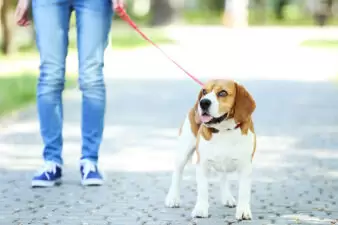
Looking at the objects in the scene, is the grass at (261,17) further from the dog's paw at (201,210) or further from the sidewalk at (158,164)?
the dog's paw at (201,210)

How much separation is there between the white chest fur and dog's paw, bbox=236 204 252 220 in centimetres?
25

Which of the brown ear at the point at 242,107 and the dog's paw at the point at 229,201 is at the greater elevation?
the brown ear at the point at 242,107

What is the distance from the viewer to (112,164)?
8234 millimetres

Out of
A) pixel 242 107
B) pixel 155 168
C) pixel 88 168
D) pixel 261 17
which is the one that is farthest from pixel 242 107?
pixel 261 17

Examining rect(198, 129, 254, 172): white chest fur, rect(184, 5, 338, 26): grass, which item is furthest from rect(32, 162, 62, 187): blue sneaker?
rect(184, 5, 338, 26): grass

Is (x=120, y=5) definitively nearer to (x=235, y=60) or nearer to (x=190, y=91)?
(x=190, y=91)

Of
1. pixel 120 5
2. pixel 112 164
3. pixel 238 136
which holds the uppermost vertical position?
pixel 120 5

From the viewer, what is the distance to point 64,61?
6.91 meters

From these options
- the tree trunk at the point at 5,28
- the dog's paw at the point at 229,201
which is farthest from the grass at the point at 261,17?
the dog's paw at the point at 229,201

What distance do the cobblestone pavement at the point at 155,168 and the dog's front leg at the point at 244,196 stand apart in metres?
0.07

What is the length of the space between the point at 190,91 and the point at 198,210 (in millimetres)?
9386

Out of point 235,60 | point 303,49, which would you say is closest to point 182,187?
point 235,60

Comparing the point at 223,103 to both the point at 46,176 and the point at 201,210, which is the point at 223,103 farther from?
the point at 46,176

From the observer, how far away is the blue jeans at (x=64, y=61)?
677 cm
